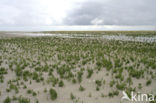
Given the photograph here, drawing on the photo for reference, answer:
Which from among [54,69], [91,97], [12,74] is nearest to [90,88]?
[91,97]

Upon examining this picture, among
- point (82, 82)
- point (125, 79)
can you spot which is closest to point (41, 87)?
point (82, 82)

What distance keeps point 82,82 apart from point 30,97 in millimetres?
2772

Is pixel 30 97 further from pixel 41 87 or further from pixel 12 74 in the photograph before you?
pixel 12 74

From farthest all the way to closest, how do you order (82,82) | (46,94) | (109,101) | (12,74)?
(12,74) → (82,82) → (46,94) → (109,101)

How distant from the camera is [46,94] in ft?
18.1

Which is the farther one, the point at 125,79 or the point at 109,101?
the point at 125,79

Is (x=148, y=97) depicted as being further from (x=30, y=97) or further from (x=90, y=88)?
(x=30, y=97)

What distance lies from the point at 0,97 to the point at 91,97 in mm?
4053

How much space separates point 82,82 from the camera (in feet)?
21.9

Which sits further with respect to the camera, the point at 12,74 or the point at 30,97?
the point at 12,74

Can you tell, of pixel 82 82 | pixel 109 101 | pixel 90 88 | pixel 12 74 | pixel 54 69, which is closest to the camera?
pixel 109 101

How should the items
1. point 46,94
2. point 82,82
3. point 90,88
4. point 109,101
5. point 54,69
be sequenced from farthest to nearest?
point 54,69, point 82,82, point 90,88, point 46,94, point 109,101

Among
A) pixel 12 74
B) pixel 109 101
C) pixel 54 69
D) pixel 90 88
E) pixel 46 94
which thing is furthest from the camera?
pixel 54 69

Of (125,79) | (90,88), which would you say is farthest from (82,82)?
(125,79)
